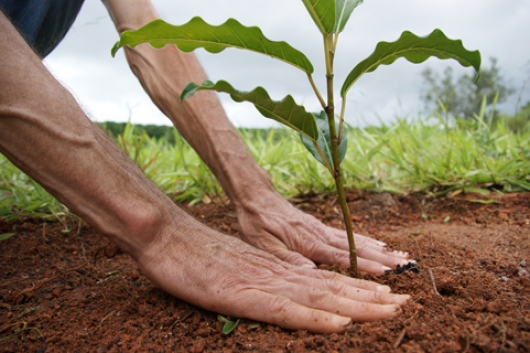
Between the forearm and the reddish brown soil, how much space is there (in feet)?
1.72

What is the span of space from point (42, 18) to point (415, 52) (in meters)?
1.72

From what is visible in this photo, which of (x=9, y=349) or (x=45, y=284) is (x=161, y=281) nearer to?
(x=9, y=349)

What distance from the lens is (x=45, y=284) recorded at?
1.53 meters

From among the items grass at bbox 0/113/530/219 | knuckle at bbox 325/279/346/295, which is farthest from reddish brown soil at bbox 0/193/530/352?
grass at bbox 0/113/530/219

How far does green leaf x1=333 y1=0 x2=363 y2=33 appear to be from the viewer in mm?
1039

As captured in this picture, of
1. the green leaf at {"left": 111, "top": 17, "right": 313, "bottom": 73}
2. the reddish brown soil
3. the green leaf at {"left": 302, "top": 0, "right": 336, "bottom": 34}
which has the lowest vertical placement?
the reddish brown soil

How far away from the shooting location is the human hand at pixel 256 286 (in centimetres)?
112

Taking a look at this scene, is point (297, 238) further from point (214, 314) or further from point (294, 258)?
point (214, 314)

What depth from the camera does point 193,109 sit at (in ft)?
6.05

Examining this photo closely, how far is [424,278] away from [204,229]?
68cm

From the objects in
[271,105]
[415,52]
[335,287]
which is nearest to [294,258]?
[335,287]

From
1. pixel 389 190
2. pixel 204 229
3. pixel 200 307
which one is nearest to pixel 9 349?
pixel 200 307

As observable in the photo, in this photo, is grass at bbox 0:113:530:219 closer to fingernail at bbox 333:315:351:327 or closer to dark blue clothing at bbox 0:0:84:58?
dark blue clothing at bbox 0:0:84:58

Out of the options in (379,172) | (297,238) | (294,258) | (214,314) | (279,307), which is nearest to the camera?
(279,307)
